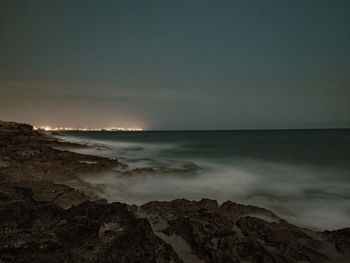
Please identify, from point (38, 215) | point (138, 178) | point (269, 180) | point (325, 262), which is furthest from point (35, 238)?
point (269, 180)

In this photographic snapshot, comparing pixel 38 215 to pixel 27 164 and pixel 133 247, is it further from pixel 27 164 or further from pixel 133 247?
pixel 27 164

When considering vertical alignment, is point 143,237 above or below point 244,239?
above

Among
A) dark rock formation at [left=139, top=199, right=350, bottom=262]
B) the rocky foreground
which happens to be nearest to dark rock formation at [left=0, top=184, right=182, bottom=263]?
the rocky foreground

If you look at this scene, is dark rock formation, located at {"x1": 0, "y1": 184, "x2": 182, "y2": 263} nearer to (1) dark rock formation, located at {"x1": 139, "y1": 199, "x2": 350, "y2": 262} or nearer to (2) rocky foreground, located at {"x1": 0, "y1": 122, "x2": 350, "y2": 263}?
(2) rocky foreground, located at {"x1": 0, "y1": 122, "x2": 350, "y2": 263}

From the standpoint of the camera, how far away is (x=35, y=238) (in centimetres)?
314

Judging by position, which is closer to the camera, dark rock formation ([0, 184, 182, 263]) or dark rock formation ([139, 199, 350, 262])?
dark rock formation ([0, 184, 182, 263])

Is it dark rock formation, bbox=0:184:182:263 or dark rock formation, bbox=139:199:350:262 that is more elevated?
dark rock formation, bbox=0:184:182:263

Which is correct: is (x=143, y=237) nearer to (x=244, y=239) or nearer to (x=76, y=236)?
(x=76, y=236)

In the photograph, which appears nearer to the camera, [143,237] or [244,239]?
[143,237]

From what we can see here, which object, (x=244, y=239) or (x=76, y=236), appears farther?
(x=244, y=239)

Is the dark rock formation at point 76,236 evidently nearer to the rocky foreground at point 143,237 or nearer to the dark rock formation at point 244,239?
the rocky foreground at point 143,237

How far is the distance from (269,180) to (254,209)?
248 inches

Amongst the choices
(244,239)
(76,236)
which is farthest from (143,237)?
(244,239)

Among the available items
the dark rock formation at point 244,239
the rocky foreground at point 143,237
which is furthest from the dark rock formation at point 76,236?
the dark rock formation at point 244,239
